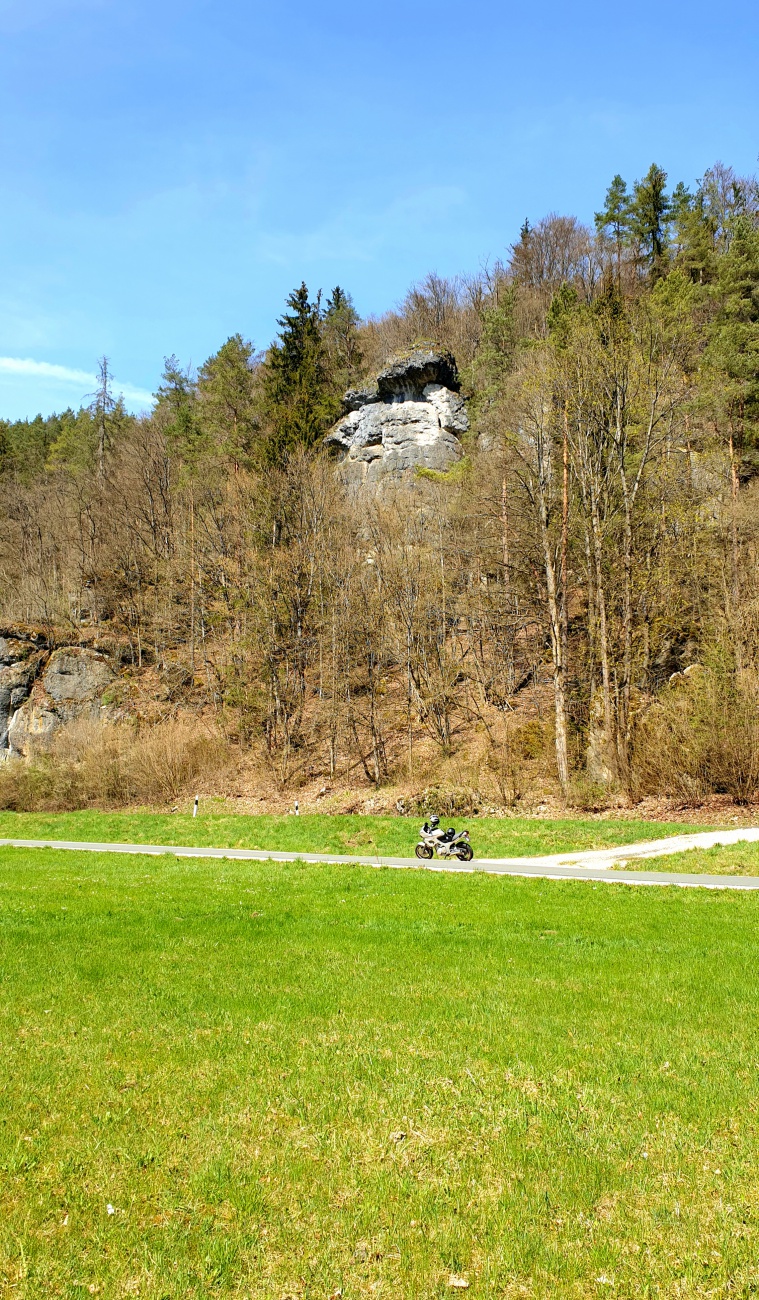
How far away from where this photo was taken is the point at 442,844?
60.7 feet

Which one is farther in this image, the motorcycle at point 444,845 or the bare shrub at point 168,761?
the bare shrub at point 168,761

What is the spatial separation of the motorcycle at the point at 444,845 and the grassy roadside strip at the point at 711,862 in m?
3.39

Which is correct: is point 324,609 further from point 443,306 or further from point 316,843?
point 443,306

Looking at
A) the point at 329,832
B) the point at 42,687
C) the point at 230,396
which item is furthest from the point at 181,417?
the point at 329,832

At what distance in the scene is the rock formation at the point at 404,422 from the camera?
53.5 metres

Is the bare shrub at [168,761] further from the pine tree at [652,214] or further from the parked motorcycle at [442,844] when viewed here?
the pine tree at [652,214]

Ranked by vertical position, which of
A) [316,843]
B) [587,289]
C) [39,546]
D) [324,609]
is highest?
[587,289]

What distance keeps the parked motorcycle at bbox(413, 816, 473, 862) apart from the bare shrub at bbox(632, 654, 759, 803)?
8.92m

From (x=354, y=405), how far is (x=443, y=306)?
1518 centimetres

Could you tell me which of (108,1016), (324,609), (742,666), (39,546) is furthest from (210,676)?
(108,1016)

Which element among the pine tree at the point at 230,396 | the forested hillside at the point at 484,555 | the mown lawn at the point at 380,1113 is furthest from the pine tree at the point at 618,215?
the mown lawn at the point at 380,1113

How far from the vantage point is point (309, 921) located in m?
11.4

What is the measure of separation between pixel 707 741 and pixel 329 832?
1149cm

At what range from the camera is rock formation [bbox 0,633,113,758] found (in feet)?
143
